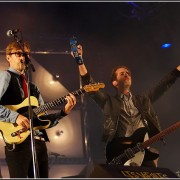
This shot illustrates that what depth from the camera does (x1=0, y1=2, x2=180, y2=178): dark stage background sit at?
5.03 metres

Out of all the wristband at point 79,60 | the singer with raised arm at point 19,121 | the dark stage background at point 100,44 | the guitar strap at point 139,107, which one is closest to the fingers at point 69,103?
the singer with raised arm at point 19,121

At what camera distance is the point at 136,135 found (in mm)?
4582

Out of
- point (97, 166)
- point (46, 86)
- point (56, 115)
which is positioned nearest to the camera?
point (97, 166)

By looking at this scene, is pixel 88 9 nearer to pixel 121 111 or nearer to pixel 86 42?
pixel 86 42

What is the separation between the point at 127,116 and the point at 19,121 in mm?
1500

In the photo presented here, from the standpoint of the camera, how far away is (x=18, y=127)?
3.74m

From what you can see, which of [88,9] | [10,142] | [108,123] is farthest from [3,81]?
[88,9]

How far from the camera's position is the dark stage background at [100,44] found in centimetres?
503

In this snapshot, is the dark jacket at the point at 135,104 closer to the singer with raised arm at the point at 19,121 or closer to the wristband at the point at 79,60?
the wristband at the point at 79,60

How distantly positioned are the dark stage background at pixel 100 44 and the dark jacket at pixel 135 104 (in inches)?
5.6

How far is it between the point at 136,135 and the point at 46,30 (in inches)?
75.9

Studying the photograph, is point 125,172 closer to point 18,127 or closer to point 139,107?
point 18,127

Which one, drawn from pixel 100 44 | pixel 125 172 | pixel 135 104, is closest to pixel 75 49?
pixel 100 44

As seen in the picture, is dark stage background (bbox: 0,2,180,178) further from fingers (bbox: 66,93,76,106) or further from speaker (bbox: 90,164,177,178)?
speaker (bbox: 90,164,177,178)
